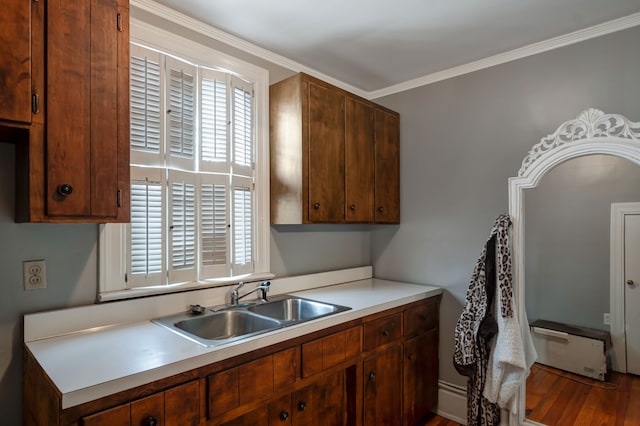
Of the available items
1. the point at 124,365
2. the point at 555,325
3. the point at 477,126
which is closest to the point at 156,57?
the point at 124,365

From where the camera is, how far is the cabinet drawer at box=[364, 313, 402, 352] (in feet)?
6.81

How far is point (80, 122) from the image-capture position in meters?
1.38

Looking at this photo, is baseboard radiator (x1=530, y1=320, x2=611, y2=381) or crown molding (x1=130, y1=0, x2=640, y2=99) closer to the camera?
crown molding (x1=130, y1=0, x2=640, y2=99)

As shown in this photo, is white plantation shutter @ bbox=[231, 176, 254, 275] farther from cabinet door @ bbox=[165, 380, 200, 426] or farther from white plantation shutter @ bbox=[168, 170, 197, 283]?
cabinet door @ bbox=[165, 380, 200, 426]

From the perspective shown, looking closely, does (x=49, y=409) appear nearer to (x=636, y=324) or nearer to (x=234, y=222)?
(x=234, y=222)

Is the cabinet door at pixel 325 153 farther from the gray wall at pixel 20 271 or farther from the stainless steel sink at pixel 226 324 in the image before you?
the gray wall at pixel 20 271

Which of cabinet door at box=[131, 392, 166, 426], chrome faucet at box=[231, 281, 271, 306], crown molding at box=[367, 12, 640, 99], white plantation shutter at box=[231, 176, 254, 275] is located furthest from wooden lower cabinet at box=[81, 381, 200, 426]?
crown molding at box=[367, 12, 640, 99]

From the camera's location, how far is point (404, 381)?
93.1 inches

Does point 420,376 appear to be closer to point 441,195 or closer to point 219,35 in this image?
point 441,195

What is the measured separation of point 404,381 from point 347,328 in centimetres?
75

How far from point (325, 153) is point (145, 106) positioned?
1061 mm

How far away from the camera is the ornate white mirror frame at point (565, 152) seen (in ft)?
6.53

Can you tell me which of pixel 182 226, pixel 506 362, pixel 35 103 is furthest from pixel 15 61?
pixel 506 362

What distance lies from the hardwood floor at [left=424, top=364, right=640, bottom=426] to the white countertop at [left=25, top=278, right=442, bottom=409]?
1.35 meters
